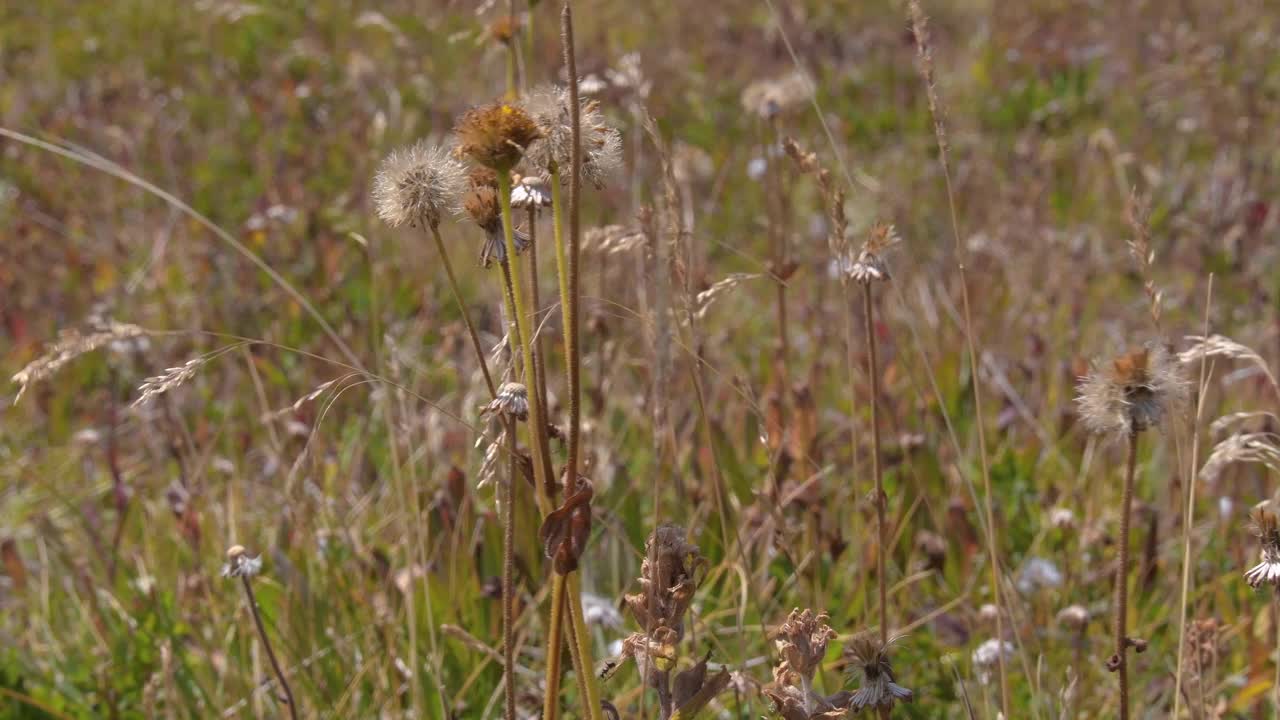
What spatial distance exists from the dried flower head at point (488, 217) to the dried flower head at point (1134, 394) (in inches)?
22.5

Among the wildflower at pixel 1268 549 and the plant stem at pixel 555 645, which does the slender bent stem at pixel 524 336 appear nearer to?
the plant stem at pixel 555 645

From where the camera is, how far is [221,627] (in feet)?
6.47

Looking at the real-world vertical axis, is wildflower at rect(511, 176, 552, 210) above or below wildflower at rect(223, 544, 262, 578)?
above

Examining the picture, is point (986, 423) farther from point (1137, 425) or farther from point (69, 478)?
point (69, 478)

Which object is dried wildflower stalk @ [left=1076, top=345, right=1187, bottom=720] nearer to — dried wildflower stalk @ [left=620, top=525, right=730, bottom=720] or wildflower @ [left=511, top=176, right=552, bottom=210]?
dried wildflower stalk @ [left=620, top=525, right=730, bottom=720]

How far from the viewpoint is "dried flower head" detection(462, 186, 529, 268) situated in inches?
42.7

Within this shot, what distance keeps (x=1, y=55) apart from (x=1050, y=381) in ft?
18.0

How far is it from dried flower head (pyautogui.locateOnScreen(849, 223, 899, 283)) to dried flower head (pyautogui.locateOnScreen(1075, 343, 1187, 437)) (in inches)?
13.3

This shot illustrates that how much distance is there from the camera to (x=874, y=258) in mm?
1469

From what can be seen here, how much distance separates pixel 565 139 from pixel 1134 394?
1.99ft

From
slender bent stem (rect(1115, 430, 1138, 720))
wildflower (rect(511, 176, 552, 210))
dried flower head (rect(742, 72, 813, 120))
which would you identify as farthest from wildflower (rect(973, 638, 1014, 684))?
dried flower head (rect(742, 72, 813, 120))

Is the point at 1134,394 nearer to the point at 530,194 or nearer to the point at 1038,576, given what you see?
the point at 530,194

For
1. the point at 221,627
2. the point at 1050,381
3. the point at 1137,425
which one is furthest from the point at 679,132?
the point at 1137,425

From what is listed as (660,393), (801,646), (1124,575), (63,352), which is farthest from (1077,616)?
(63,352)
